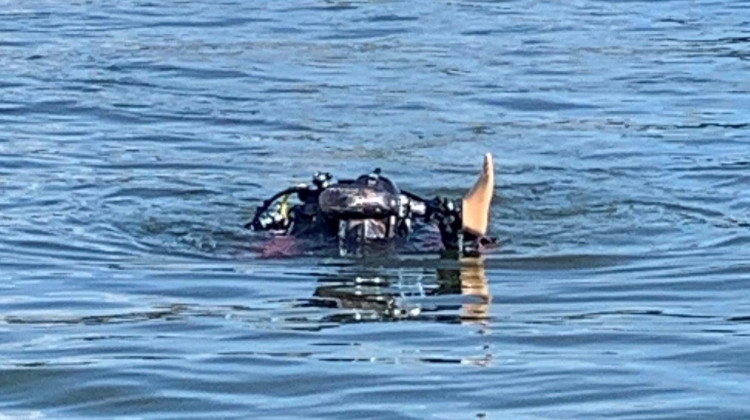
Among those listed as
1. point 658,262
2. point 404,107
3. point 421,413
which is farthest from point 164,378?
point 404,107

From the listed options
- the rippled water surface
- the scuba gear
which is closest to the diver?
the scuba gear

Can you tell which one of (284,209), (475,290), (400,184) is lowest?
(400,184)

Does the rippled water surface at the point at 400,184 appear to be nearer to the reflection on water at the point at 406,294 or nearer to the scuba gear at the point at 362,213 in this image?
the reflection on water at the point at 406,294

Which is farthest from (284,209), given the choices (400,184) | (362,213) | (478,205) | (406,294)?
(400,184)

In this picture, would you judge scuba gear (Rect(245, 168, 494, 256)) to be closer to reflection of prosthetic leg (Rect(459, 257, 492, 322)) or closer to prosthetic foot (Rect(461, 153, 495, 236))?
prosthetic foot (Rect(461, 153, 495, 236))

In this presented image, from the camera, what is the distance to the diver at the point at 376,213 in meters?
10.1

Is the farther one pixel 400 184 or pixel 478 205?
pixel 400 184

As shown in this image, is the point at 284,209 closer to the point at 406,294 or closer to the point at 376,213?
the point at 376,213

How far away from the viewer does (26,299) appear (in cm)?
939

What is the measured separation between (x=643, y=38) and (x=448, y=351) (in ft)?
42.8

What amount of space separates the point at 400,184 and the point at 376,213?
11.0 feet

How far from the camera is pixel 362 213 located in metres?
10.1

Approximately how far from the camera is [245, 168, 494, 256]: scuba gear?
1008 cm

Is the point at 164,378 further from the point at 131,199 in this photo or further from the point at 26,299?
the point at 131,199
